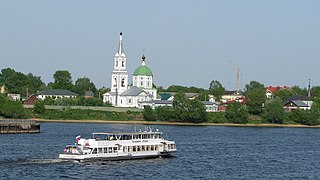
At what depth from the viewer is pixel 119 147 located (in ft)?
323

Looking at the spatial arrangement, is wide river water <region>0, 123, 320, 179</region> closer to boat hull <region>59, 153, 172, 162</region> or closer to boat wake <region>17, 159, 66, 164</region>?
boat wake <region>17, 159, 66, 164</region>

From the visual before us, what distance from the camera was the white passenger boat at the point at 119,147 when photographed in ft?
311

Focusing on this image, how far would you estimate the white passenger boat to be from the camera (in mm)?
94688

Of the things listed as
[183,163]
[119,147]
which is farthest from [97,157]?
[183,163]

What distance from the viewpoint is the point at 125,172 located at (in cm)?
8769

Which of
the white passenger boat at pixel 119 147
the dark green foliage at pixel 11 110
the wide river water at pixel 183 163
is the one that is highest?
the dark green foliage at pixel 11 110

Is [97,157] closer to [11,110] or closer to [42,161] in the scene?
[42,161]

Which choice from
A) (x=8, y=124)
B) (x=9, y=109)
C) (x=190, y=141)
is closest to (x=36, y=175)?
(x=190, y=141)

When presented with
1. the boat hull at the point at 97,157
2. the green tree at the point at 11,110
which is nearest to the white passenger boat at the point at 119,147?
the boat hull at the point at 97,157

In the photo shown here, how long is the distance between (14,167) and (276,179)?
29459 millimetres

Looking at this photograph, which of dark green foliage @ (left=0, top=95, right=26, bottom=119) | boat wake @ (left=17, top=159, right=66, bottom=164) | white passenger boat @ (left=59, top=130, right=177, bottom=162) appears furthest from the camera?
dark green foliage @ (left=0, top=95, right=26, bottom=119)

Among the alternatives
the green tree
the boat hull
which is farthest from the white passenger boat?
the green tree

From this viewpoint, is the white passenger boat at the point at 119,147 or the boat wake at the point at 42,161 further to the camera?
the white passenger boat at the point at 119,147

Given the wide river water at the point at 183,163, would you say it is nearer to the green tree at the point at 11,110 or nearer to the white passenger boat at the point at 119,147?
the white passenger boat at the point at 119,147
